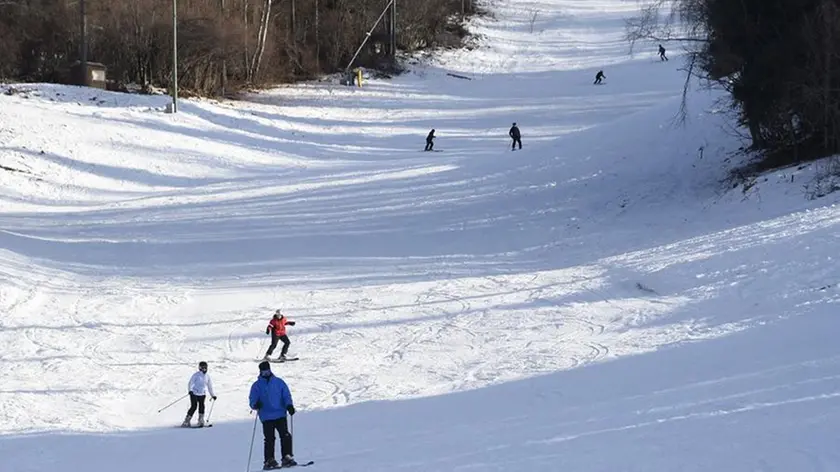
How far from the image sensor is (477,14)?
76.0 metres

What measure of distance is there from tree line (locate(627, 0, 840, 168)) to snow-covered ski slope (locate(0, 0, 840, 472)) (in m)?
1.83

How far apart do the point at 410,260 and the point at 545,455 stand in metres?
14.0

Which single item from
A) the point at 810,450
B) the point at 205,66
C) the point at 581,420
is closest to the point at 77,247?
the point at 581,420

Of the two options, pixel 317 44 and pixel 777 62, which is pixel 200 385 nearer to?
pixel 777 62

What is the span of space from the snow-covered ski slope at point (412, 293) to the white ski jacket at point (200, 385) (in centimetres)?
44

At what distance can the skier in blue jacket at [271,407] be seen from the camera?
1059 cm

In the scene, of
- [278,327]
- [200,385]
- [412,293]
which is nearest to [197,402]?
[200,385]

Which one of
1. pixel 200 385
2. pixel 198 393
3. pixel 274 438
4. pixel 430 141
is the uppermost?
pixel 430 141

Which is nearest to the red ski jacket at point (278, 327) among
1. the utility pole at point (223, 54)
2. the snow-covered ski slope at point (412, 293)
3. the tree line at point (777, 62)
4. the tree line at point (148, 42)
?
the snow-covered ski slope at point (412, 293)

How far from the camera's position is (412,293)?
2034 cm

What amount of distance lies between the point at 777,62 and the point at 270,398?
18164 mm

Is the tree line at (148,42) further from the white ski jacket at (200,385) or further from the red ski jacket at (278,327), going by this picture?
the white ski jacket at (200,385)

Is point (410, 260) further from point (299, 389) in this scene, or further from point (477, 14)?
point (477, 14)

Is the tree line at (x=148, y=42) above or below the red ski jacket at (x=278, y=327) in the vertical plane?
above
